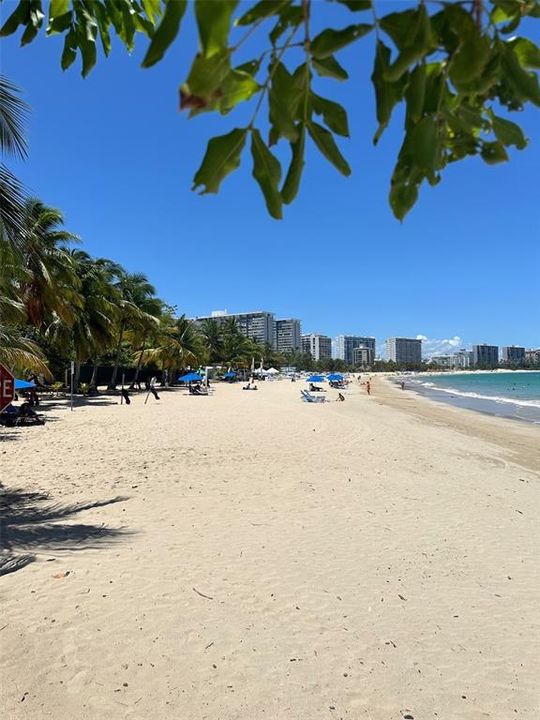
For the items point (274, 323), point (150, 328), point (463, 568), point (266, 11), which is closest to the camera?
point (266, 11)

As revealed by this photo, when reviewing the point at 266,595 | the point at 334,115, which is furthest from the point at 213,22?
the point at 266,595

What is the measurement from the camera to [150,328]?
115 feet

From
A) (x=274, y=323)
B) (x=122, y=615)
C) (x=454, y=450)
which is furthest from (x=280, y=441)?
(x=274, y=323)

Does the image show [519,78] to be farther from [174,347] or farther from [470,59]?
[174,347]

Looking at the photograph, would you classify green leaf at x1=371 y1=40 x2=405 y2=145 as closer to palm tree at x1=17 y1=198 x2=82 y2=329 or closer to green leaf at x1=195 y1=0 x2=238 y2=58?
green leaf at x1=195 y1=0 x2=238 y2=58

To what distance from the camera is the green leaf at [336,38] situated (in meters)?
0.81

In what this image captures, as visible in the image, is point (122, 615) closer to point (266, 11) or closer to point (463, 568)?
point (463, 568)

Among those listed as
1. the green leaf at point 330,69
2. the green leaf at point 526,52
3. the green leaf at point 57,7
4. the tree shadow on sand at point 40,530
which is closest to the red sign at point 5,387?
the tree shadow on sand at point 40,530

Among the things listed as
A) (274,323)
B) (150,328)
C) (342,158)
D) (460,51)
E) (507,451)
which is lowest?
(507,451)

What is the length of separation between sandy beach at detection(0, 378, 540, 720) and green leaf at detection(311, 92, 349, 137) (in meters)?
3.19

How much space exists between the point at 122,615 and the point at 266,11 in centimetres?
421

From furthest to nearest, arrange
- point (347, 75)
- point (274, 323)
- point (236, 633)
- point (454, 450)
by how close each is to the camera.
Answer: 1. point (274, 323)
2. point (454, 450)
3. point (236, 633)
4. point (347, 75)

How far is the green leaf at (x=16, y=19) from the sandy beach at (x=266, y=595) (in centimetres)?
347

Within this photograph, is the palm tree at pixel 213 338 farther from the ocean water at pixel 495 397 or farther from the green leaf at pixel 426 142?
the green leaf at pixel 426 142
